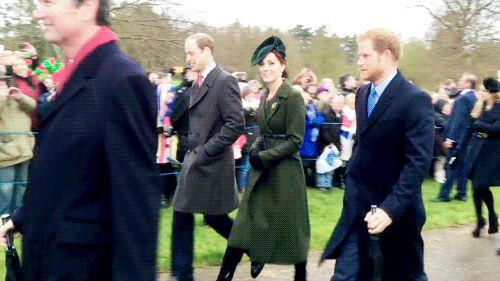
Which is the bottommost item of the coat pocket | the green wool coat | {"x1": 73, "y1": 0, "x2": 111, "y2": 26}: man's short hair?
the green wool coat

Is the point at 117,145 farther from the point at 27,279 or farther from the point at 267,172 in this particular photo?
the point at 267,172

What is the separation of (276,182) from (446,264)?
2.36 meters

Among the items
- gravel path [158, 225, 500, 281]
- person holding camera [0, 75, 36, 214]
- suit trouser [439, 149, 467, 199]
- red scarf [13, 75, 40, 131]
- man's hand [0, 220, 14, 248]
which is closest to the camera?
man's hand [0, 220, 14, 248]

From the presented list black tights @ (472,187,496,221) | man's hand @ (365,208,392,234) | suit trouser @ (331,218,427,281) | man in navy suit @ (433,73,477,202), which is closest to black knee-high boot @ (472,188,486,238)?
black tights @ (472,187,496,221)

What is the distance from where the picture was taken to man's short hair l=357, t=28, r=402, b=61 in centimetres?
417

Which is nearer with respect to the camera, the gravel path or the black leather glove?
the black leather glove

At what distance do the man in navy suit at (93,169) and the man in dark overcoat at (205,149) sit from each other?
306 cm

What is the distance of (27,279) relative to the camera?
8.13 feet

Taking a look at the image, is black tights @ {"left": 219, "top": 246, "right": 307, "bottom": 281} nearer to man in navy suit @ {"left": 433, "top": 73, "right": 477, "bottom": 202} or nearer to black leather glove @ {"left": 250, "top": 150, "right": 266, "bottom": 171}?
black leather glove @ {"left": 250, "top": 150, "right": 266, "bottom": 171}

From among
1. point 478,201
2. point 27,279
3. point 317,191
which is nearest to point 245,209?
point 27,279

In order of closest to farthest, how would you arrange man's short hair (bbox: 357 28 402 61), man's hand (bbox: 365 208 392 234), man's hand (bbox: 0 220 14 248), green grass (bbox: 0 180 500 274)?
man's hand (bbox: 0 220 14 248), man's hand (bbox: 365 208 392 234), man's short hair (bbox: 357 28 402 61), green grass (bbox: 0 180 500 274)

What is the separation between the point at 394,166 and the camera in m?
4.13

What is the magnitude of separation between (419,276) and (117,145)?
2463 mm

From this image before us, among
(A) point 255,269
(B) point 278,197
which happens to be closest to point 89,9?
(B) point 278,197
